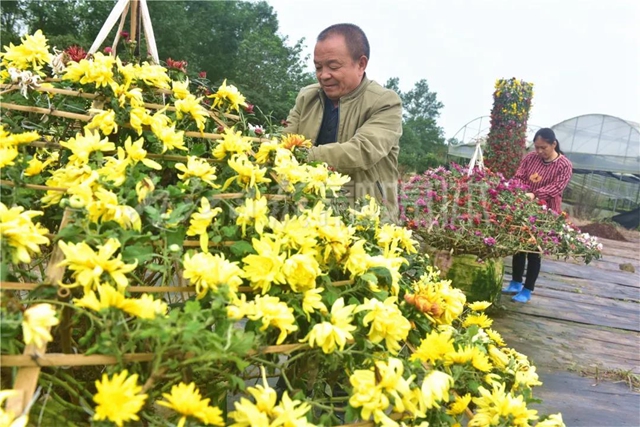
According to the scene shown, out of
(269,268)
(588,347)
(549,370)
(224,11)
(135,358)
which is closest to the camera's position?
(135,358)

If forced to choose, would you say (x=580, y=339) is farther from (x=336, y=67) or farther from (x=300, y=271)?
(x=300, y=271)

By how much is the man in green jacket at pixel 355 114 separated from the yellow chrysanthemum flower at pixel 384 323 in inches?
42.3

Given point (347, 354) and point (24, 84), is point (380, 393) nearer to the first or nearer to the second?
point (347, 354)

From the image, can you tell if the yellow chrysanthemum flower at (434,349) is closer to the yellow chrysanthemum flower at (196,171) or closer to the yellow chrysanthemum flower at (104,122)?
the yellow chrysanthemum flower at (196,171)

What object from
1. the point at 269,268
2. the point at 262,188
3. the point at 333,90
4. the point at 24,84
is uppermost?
the point at 333,90

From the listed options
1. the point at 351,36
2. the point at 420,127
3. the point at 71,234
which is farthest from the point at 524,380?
the point at 420,127

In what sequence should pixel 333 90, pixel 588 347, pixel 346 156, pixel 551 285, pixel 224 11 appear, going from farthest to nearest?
pixel 224 11, pixel 551 285, pixel 588 347, pixel 333 90, pixel 346 156

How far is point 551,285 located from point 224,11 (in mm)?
26151

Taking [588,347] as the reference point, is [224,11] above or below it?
above

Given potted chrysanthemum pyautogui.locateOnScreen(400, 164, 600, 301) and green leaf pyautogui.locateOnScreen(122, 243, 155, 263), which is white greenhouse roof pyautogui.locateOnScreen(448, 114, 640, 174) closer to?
potted chrysanthemum pyautogui.locateOnScreen(400, 164, 600, 301)

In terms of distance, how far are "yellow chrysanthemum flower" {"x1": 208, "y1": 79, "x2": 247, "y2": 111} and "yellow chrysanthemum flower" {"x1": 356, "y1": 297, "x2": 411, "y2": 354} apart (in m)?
0.68

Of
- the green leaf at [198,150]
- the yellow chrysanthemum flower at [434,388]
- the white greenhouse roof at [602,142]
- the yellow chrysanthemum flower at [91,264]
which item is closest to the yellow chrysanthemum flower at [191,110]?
the green leaf at [198,150]

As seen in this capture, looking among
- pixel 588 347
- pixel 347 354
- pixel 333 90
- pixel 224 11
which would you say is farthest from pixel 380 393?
pixel 224 11

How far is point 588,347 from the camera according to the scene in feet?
11.6
